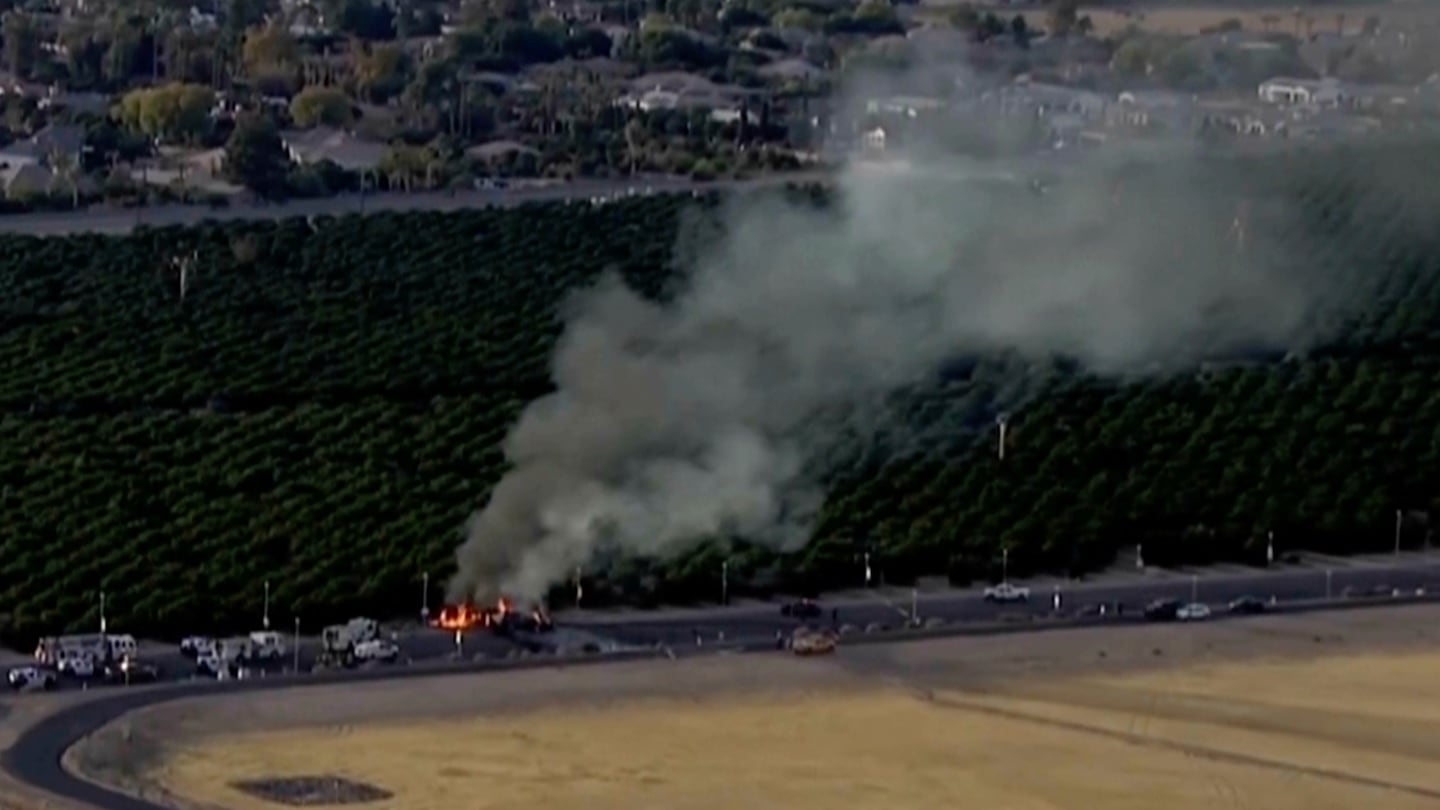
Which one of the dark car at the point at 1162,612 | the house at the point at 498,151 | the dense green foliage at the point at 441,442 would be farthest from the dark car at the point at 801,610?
the house at the point at 498,151

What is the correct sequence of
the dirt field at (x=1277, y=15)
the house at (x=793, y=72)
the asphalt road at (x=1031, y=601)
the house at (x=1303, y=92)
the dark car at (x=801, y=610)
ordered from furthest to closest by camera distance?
1. the house at (x=793, y=72)
2. the house at (x=1303, y=92)
3. the dirt field at (x=1277, y=15)
4. the dark car at (x=801, y=610)
5. the asphalt road at (x=1031, y=601)

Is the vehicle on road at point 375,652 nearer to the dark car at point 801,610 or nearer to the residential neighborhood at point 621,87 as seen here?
the dark car at point 801,610

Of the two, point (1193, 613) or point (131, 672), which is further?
point (1193, 613)

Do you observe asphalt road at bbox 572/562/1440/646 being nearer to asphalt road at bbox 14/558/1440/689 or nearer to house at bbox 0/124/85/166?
asphalt road at bbox 14/558/1440/689

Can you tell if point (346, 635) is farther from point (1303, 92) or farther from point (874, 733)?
point (1303, 92)

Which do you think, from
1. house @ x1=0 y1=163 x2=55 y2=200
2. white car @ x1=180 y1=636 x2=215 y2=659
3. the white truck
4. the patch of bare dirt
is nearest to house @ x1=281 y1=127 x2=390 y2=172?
house @ x1=0 y1=163 x2=55 y2=200

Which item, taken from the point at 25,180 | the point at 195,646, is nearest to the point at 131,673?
the point at 195,646

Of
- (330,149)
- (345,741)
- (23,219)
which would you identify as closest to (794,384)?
(345,741)
